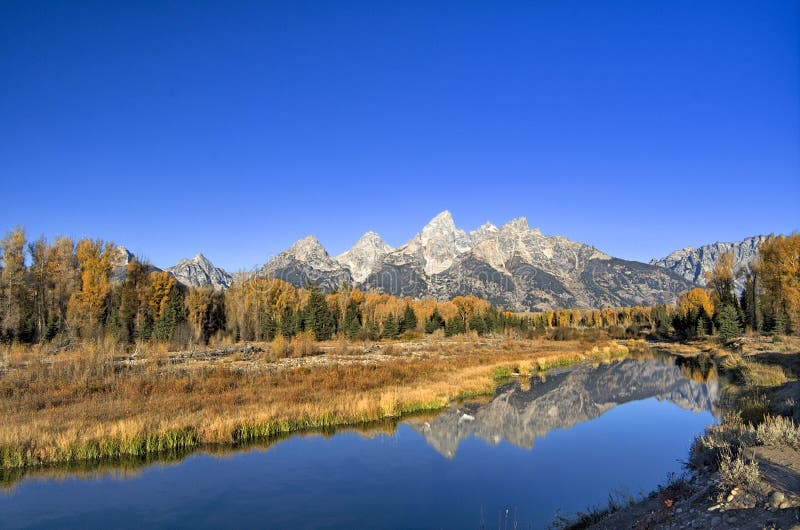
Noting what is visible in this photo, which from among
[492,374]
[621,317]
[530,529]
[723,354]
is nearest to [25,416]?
[530,529]

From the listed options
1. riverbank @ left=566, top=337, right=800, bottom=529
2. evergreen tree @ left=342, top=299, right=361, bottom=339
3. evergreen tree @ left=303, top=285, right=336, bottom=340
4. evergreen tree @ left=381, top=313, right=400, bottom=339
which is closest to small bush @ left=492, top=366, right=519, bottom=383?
riverbank @ left=566, top=337, right=800, bottom=529

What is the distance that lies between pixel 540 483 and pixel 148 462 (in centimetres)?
1379

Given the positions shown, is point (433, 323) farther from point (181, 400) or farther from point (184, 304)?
point (181, 400)

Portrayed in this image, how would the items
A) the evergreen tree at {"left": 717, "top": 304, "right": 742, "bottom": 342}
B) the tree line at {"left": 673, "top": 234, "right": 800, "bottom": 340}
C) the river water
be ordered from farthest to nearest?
the evergreen tree at {"left": 717, "top": 304, "right": 742, "bottom": 342} → the tree line at {"left": 673, "top": 234, "right": 800, "bottom": 340} → the river water

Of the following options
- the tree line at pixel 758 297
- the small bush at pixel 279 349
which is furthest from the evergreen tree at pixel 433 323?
the small bush at pixel 279 349

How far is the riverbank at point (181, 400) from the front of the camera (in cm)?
1736

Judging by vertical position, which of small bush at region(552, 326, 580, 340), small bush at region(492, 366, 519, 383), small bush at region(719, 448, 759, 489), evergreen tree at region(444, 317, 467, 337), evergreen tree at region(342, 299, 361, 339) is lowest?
small bush at region(552, 326, 580, 340)

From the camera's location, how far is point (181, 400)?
2314cm

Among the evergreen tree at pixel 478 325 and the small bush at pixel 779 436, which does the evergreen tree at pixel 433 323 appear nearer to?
the evergreen tree at pixel 478 325

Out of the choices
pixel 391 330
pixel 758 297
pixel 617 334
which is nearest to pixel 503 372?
pixel 391 330

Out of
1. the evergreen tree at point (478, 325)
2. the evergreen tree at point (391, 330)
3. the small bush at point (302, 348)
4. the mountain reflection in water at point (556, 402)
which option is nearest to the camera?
the mountain reflection in water at point (556, 402)

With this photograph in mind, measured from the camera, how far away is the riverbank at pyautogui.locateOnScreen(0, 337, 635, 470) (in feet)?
57.0

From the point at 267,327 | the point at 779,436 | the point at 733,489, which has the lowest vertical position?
the point at 733,489

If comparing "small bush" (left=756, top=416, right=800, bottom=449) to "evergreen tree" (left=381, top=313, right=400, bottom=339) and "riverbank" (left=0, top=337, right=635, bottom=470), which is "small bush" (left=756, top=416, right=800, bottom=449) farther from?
"evergreen tree" (left=381, top=313, right=400, bottom=339)
